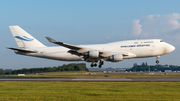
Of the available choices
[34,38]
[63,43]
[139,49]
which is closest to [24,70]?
[34,38]

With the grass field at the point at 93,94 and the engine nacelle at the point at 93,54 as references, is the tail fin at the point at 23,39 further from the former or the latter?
the grass field at the point at 93,94

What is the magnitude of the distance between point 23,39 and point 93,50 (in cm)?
1691

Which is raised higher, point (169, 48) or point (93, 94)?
point (169, 48)

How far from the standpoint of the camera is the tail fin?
46312 mm

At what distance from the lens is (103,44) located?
43250 mm

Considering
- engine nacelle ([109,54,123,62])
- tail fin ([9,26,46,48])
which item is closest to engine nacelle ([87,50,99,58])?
engine nacelle ([109,54,123,62])

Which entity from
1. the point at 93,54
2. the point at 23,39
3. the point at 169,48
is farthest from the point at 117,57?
the point at 23,39

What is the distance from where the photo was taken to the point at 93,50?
4128 centimetres

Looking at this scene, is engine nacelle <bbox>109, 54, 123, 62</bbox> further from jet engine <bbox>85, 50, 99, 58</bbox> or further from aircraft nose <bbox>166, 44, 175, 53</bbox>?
aircraft nose <bbox>166, 44, 175, 53</bbox>

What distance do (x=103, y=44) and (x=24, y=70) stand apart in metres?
52.2

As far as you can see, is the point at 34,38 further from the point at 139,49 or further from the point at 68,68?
the point at 68,68

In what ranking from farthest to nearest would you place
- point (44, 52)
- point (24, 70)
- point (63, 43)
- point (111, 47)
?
point (24, 70)
point (44, 52)
point (111, 47)
point (63, 43)

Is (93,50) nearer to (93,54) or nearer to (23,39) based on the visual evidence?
(93,54)

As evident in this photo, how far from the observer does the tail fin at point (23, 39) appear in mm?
46312
